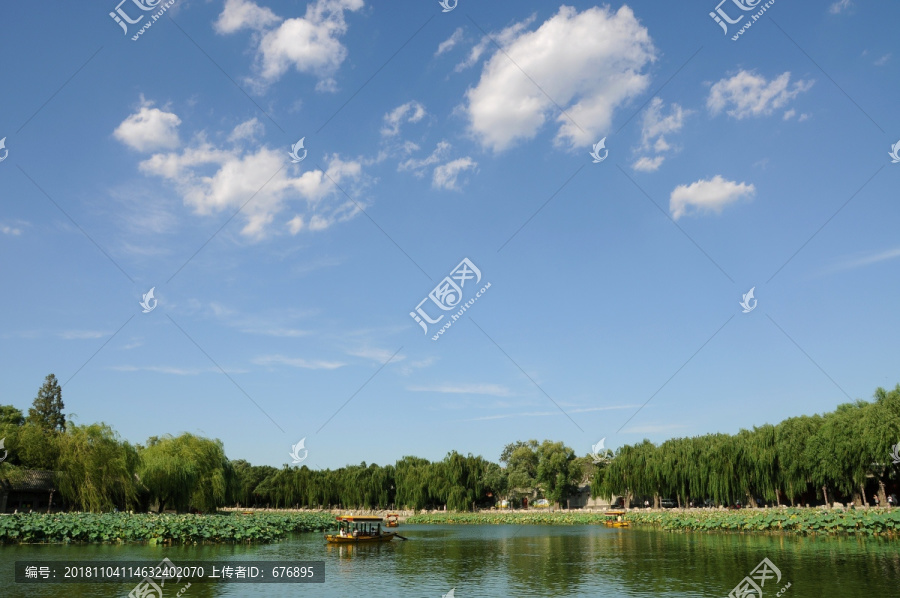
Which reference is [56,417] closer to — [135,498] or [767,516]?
[135,498]

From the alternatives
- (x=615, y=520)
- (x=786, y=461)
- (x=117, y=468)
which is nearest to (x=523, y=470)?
(x=615, y=520)

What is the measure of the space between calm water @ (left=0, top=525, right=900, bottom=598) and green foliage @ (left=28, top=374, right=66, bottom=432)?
48.6m

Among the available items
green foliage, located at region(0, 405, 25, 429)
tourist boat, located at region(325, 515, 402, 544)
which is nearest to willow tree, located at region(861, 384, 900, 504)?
tourist boat, located at region(325, 515, 402, 544)

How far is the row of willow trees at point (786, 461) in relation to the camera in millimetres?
34594

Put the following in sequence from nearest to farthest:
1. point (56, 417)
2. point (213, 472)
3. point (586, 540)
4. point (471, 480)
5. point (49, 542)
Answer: point (49, 542), point (586, 540), point (213, 472), point (471, 480), point (56, 417)

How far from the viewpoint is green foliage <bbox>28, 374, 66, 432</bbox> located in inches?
2648

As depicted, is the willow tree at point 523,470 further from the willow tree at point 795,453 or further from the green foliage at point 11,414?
the green foliage at point 11,414

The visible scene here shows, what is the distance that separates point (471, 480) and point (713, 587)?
4872 cm

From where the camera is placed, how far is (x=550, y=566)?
2266cm

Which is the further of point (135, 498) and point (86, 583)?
point (135, 498)

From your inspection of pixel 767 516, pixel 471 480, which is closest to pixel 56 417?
pixel 471 480

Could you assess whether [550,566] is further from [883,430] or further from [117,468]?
[117,468]

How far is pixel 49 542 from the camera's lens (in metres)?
26.5

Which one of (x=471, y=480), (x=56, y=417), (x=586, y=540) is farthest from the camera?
(x=56, y=417)
